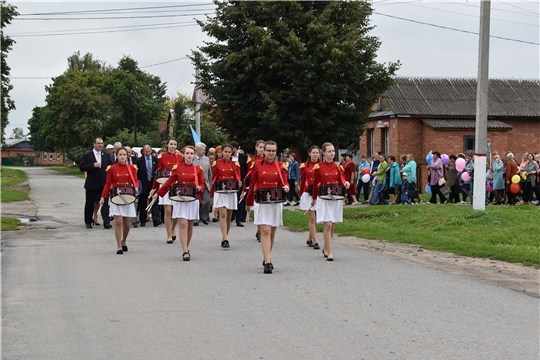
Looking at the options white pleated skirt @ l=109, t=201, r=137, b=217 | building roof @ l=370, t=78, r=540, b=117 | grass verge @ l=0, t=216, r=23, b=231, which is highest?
building roof @ l=370, t=78, r=540, b=117

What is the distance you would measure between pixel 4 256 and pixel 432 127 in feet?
120

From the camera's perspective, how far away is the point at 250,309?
8.80m

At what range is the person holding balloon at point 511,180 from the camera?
24781mm

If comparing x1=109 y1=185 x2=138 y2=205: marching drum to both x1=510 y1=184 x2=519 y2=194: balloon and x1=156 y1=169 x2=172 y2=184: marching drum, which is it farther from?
x1=510 y1=184 x2=519 y2=194: balloon

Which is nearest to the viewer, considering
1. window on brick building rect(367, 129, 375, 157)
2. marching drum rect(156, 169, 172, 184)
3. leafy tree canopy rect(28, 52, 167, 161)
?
marching drum rect(156, 169, 172, 184)

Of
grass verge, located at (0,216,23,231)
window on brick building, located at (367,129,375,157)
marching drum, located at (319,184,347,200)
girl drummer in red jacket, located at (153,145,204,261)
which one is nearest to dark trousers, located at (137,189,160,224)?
grass verge, located at (0,216,23,231)

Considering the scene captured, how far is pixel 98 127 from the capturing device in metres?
86.3

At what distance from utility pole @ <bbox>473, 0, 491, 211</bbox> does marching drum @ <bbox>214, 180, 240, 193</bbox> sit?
7523 mm

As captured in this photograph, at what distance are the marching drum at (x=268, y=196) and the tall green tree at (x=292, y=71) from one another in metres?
17.4

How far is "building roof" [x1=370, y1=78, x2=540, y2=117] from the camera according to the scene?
48.4m

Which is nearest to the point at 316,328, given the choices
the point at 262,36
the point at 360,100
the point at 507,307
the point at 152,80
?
the point at 507,307

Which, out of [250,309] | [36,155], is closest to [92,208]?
[250,309]

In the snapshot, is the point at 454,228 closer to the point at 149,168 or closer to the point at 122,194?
the point at 149,168

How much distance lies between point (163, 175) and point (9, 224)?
202 inches
